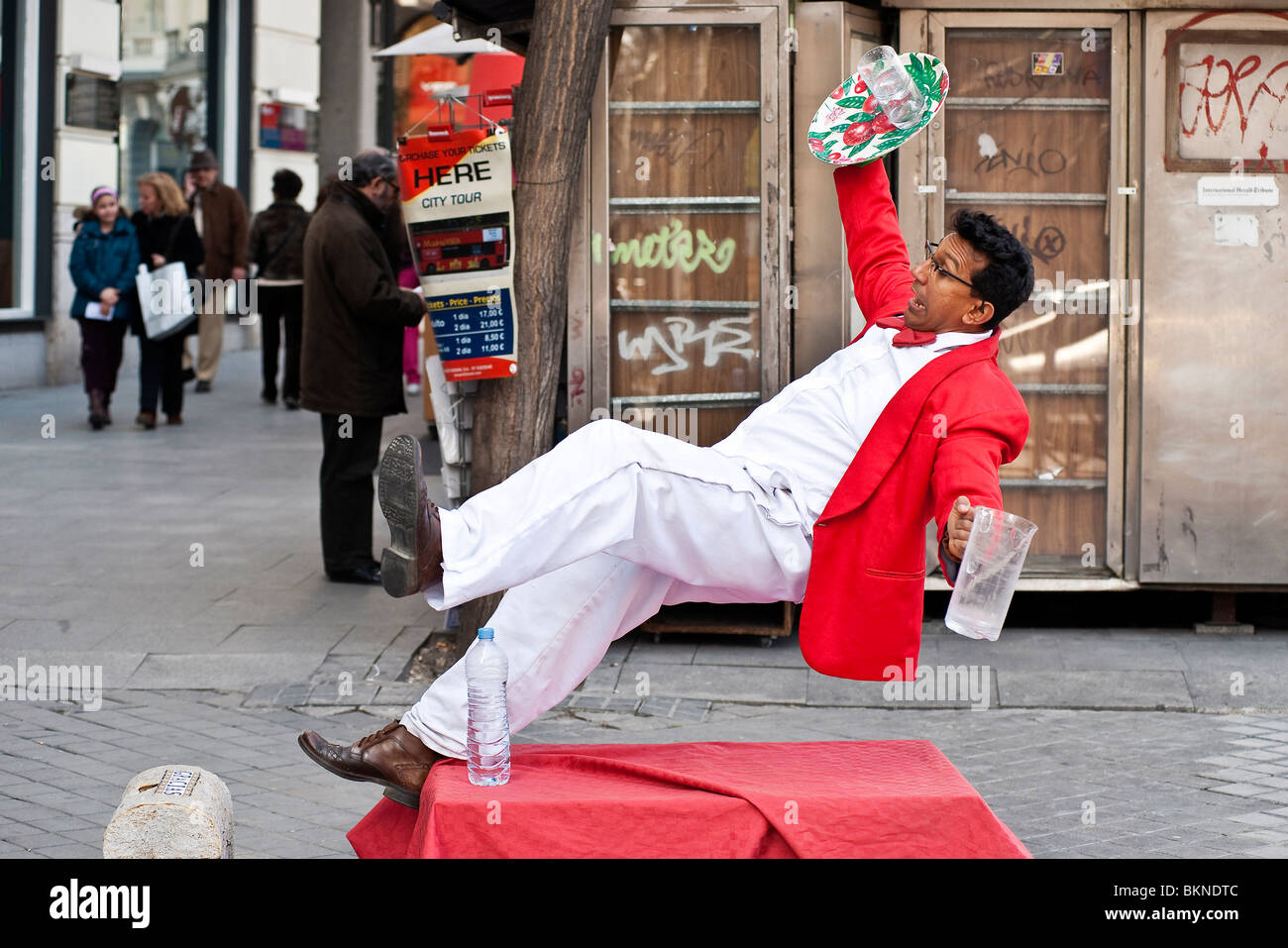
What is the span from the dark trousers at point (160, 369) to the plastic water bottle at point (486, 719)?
28.9ft

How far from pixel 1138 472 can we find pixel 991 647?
978 mm

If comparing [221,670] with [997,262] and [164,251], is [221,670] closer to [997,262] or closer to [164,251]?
[997,262]

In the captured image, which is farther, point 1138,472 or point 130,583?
point 130,583

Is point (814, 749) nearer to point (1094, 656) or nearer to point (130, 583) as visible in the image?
point (1094, 656)

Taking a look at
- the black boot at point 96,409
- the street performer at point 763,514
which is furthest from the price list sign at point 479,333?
the black boot at point 96,409

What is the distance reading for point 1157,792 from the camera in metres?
5.16

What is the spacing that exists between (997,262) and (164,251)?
9944mm

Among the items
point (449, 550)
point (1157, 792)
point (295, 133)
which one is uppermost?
point (295, 133)

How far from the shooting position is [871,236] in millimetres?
4566

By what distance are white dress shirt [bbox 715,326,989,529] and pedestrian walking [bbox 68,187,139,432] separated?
29.3 feet

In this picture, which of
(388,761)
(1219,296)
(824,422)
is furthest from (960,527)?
(1219,296)

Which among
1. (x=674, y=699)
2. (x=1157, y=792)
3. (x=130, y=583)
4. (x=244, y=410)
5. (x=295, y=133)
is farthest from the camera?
(x=295, y=133)

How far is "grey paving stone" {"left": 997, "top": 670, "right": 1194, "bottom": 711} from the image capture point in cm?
623

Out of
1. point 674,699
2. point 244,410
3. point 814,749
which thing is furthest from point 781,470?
point 244,410
